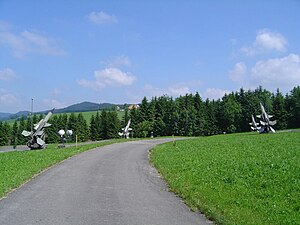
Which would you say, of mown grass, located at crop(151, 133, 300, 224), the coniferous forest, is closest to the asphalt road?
mown grass, located at crop(151, 133, 300, 224)

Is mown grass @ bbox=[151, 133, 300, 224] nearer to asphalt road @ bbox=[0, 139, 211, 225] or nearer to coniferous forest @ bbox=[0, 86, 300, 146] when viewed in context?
asphalt road @ bbox=[0, 139, 211, 225]

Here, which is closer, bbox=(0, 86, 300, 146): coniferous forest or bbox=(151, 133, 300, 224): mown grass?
bbox=(151, 133, 300, 224): mown grass

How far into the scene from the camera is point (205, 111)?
300 ft

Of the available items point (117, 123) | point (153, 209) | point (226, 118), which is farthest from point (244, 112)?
point (153, 209)

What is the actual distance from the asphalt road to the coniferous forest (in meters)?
70.3

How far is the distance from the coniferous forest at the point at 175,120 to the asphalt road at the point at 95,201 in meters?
70.3

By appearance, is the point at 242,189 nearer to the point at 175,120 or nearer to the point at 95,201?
the point at 95,201

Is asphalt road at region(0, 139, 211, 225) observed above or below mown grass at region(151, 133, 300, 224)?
below

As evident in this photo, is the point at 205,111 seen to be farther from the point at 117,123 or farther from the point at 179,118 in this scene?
the point at 117,123

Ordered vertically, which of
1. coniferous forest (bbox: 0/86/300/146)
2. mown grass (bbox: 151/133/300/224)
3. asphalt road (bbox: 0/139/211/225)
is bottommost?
asphalt road (bbox: 0/139/211/225)

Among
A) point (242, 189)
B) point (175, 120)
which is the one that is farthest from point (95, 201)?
point (175, 120)

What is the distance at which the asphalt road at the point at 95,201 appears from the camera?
27.6 feet

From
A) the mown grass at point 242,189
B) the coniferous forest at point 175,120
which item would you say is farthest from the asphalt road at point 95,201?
the coniferous forest at point 175,120

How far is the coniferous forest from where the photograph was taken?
8656cm
